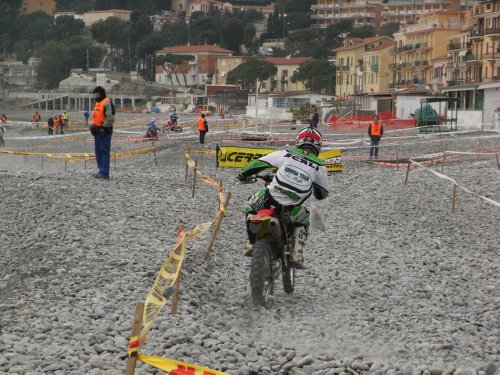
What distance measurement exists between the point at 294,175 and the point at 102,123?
797 cm

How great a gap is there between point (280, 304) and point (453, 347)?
2100mm

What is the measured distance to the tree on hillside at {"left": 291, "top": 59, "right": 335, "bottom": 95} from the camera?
127 meters

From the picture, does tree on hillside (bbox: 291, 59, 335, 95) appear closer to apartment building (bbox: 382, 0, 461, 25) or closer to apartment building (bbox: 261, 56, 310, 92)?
apartment building (bbox: 261, 56, 310, 92)

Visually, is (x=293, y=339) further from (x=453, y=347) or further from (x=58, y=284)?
(x=58, y=284)

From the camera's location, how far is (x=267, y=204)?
30.2 ft

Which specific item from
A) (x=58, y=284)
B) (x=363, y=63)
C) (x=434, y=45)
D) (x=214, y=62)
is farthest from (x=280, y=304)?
(x=214, y=62)

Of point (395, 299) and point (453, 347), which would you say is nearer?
point (453, 347)

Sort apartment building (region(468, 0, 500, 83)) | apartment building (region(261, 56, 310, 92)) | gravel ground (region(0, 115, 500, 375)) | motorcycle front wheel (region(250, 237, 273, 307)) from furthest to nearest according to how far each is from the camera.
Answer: apartment building (region(261, 56, 310, 92)) < apartment building (region(468, 0, 500, 83)) < motorcycle front wheel (region(250, 237, 273, 307)) < gravel ground (region(0, 115, 500, 375))

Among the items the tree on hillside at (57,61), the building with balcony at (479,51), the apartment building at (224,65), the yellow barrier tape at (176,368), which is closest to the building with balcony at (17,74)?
the tree on hillside at (57,61)

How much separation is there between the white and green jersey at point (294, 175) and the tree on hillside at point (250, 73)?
4971 inches

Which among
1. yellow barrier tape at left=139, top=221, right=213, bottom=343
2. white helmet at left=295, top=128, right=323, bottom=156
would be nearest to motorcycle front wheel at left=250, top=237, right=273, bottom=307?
yellow barrier tape at left=139, top=221, right=213, bottom=343

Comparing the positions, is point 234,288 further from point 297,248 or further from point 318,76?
point 318,76

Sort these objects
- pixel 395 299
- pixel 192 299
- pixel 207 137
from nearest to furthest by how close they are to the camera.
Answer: pixel 192 299 → pixel 395 299 → pixel 207 137

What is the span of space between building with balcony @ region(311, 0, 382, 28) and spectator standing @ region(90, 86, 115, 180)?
17334cm
